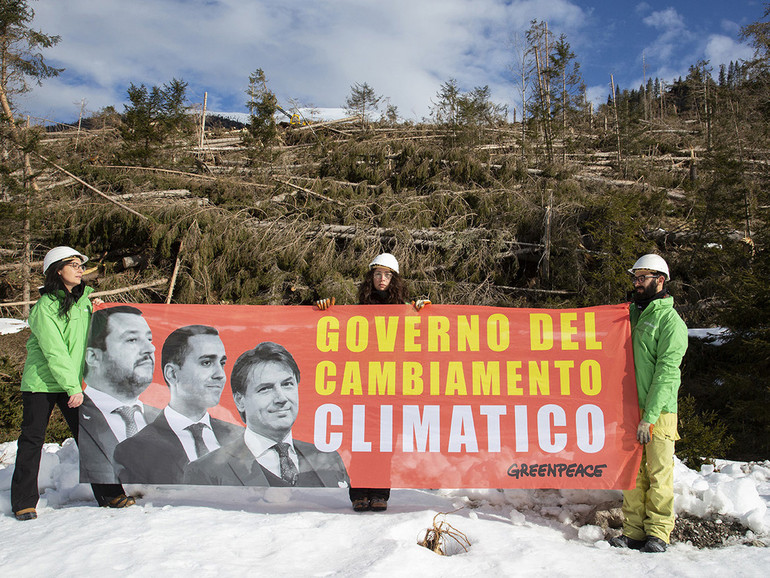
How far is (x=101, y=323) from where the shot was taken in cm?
417

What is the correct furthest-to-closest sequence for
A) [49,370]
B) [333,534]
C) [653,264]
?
1. [49,370]
2. [653,264]
3. [333,534]

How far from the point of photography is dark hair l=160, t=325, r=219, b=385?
4.16 m

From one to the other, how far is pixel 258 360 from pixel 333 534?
1.51m

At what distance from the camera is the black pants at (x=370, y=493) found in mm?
3838

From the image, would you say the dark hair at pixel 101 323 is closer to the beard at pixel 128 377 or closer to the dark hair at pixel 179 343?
the beard at pixel 128 377

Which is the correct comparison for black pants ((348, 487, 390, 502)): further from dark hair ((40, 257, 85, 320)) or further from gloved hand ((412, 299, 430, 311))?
dark hair ((40, 257, 85, 320))

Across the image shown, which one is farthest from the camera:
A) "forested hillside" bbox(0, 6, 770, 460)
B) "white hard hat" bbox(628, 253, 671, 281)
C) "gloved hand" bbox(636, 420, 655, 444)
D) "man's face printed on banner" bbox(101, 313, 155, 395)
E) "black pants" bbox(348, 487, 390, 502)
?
"forested hillside" bbox(0, 6, 770, 460)

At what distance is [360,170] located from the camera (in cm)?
1402

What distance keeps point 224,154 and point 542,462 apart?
15.3 meters

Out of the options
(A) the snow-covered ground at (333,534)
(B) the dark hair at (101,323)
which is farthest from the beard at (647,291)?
(B) the dark hair at (101,323)

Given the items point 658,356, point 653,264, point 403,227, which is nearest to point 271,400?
point 658,356

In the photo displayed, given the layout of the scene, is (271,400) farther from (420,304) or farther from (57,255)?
(57,255)

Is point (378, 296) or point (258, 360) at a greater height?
point (378, 296)

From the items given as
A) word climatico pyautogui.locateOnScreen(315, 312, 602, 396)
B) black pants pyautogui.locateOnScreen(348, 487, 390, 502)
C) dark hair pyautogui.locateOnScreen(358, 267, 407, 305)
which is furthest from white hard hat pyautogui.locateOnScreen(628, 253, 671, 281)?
black pants pyautogui.locateOnScreen(348, 487, 390, 502)
